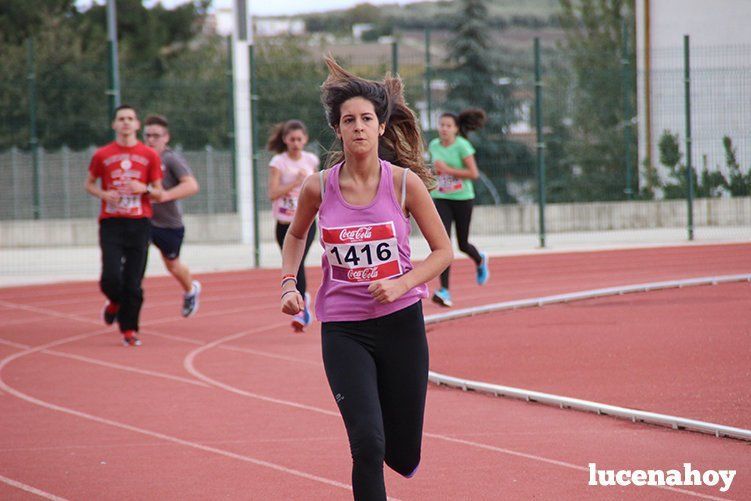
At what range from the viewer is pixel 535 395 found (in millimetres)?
7859

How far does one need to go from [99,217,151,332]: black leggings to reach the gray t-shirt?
3.02ft

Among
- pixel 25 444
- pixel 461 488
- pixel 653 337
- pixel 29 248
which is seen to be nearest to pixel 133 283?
pixel 25 444

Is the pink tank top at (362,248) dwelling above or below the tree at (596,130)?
below

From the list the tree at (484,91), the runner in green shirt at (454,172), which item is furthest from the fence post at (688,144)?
the runner in green shirt at (454,172)

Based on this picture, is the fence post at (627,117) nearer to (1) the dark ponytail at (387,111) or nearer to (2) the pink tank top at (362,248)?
(1) the dark ponytail at (387,111)

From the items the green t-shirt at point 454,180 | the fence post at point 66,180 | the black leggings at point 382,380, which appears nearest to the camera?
the black leggings at point 382,380

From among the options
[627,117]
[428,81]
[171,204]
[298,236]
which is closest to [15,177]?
[428,81]

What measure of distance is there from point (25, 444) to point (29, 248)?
1674 cm

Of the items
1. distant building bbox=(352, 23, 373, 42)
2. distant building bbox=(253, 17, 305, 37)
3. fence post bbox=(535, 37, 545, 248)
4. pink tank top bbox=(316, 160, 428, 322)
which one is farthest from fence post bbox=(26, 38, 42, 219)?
distant building bbox=(352, 23, 373, 42)

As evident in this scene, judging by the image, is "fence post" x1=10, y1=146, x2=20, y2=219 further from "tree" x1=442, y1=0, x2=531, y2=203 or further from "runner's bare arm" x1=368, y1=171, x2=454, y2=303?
"runner's bare arm" x1=368, y1=171, x2=454, y2=303

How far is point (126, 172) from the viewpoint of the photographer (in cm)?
1048

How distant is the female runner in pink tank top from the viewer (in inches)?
186

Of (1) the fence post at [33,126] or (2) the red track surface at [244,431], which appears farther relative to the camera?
(1) the fence post at [33,126]

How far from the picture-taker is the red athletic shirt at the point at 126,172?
10.5m
